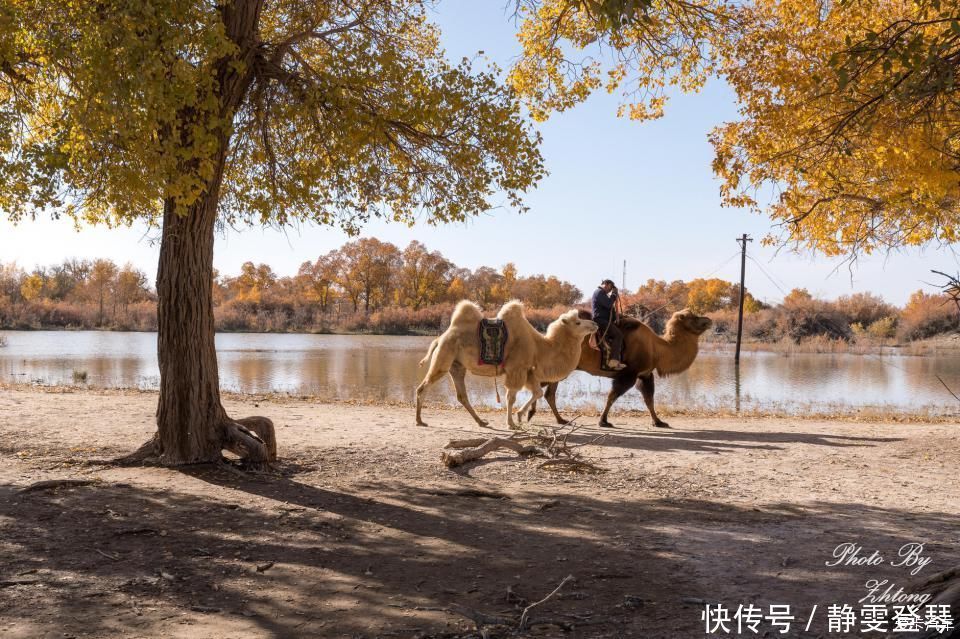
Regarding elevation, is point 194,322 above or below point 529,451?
above

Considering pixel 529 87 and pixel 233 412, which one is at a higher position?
pixel 529 87

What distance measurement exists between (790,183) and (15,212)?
10.9m

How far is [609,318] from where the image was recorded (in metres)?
13.6

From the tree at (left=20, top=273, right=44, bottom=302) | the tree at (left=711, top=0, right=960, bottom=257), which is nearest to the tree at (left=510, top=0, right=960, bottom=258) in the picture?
the tree at (left=711, top=0, right=960, bottom=257)

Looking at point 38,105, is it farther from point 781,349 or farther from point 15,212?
point 781,349

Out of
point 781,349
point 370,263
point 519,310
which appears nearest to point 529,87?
point 519,310

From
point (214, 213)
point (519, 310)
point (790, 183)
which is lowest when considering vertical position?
point (519, 310)

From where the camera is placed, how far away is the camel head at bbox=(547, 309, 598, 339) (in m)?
12.7

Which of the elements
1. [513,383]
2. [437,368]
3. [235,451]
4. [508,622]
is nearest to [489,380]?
[513,383]

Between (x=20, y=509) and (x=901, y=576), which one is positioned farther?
(x=20, y=509)

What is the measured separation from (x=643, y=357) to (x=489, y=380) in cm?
1327

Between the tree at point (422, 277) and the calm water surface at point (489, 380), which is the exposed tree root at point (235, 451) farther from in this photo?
the tree at point (422, 277)

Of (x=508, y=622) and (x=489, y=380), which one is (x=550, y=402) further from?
(x=489, y=380)

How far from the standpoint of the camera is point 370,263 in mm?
78000
